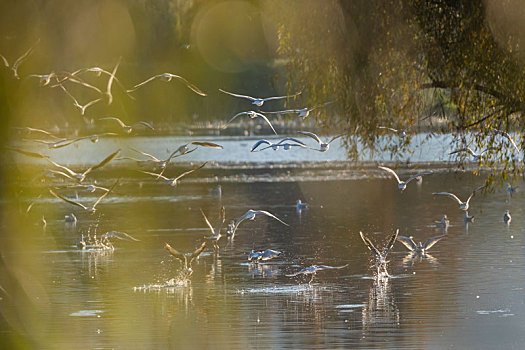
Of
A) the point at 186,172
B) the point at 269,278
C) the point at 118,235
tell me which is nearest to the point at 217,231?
the point at 186,172

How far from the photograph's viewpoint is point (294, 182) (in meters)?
46.2

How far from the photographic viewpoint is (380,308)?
16922mm

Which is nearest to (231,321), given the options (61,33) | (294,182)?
(61,33)

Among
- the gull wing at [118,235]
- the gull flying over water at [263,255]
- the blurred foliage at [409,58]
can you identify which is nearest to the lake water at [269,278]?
the gull flying over water at [263,255]

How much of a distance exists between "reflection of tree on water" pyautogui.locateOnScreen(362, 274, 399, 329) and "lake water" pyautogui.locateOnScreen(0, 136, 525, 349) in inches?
1.1

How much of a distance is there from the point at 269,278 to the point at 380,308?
12.3 ft

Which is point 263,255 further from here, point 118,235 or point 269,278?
point 118,235

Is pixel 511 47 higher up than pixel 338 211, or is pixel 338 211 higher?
pixel 511 47

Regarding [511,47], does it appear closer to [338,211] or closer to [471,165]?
[338,211]

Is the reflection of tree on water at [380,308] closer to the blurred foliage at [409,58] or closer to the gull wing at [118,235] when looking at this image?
the blurred foliage at [409,58]

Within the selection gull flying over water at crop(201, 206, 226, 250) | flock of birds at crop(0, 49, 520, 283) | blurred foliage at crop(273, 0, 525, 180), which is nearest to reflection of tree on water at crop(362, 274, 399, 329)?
flock of birds at crop(0, 49, 520, 283)

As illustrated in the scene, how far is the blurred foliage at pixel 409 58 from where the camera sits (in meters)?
14.5

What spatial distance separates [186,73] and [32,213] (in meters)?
Answer: 54.7

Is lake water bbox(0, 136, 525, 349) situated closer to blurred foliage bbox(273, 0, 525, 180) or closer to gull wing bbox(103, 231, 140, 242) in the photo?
gull wing bbox(103, 231, 140, 242)
